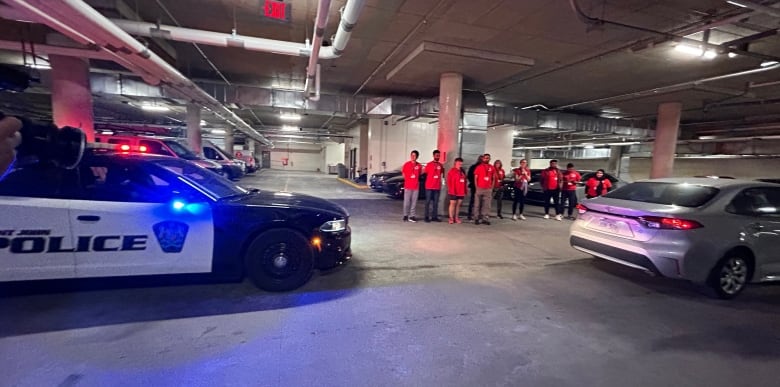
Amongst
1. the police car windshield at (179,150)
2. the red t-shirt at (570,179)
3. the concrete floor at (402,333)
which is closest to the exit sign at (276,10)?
the concrete floor at (402,333)

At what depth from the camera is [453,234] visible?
274 inches

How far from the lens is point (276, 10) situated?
18.6 feet

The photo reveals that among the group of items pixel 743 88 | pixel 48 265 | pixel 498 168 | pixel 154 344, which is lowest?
pixel 154 344

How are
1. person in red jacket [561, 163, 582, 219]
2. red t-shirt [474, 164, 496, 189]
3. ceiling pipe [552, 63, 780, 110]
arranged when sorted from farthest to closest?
person in red jacket [561, 163, 582, 219]
red t-shirt [474, 164, 496, 189]
ceiling pipe [552, 63, 780, 110]

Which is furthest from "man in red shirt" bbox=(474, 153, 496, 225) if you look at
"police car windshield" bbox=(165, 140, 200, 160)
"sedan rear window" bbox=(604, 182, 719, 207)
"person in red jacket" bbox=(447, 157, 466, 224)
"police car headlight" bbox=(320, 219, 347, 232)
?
"police car windshield" bbox=(165, 140, 200, 160)

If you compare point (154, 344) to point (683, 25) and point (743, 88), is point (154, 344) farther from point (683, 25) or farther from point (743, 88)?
point (743, 88)

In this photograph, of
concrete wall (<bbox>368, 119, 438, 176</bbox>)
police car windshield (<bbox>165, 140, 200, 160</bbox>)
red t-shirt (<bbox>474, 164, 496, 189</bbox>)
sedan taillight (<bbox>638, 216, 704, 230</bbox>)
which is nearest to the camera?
sedan taillight (<bbox>638, 216, 704, 230</bbox>)

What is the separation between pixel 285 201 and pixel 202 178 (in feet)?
3.12

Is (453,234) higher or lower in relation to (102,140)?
lower

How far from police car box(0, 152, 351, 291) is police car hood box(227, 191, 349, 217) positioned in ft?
0.10

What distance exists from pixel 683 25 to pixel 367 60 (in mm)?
6556

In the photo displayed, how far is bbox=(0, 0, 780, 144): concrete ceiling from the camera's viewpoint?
221 inches

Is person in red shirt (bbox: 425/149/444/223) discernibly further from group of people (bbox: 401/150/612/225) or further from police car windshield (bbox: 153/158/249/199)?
police car windshield (bbox: 153/158/249/199)

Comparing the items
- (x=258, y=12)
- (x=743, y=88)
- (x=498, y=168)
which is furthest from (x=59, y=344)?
(x=743, y=88)
